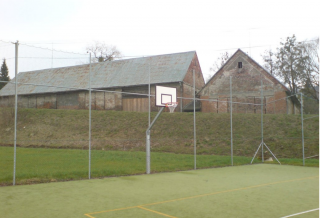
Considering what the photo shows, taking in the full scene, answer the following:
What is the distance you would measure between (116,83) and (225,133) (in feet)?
33.1

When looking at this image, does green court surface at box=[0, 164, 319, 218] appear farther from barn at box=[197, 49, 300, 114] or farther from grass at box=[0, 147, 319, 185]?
barn at box=[197, 49, 300, 114]

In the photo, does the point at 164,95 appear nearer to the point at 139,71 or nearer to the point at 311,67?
the point at 139,71

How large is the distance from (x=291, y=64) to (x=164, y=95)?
2751 cm

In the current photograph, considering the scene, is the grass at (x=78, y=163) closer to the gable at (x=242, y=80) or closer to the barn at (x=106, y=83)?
the barn at (x=106, y=83)

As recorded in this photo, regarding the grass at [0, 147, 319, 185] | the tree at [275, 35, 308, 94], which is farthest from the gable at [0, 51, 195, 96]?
the tree at [275, 35, 308, 94]

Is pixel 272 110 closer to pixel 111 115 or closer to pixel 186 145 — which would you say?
pixel 186 145

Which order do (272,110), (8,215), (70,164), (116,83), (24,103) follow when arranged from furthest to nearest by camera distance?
(116,83), (272,110), (24,103), (70,164), (8,215)

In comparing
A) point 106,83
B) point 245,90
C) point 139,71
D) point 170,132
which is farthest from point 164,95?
point 245,90

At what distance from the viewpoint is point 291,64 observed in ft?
115

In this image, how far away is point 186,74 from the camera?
26.1 meters

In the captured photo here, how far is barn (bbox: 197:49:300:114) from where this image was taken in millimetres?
22953

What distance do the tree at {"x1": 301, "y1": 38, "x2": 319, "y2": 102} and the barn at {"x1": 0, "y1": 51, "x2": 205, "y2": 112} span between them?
11108 millimetres

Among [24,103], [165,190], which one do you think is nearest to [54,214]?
[165,190]

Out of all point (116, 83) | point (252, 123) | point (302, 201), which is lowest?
point (302, 201)
